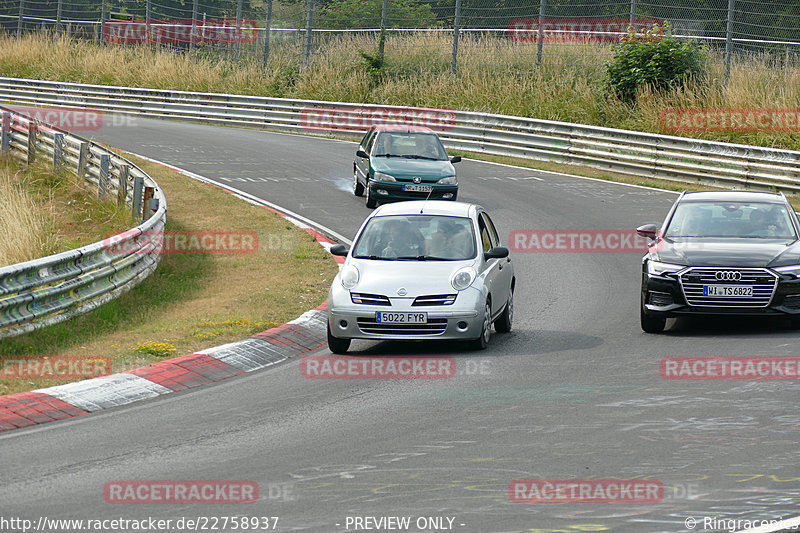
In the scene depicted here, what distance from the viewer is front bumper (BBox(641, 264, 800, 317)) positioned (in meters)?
12.2

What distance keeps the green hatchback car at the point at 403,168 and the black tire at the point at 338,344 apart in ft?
35.3

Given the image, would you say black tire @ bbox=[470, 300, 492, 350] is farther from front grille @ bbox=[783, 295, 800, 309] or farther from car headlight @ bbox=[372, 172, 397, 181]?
car headlight @ bbox=[372, 172, 397, 181]

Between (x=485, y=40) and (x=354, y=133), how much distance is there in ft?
17.4

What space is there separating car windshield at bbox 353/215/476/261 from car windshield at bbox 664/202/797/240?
272 centimetres

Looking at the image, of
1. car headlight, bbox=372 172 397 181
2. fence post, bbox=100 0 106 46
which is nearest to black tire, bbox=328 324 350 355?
car headlight, bbox=372 172 397 181

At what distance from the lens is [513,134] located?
102 feet

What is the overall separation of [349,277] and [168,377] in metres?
2.45

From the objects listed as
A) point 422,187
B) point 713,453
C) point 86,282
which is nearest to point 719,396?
point 713,453

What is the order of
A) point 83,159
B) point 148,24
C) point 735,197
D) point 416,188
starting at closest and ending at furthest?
point 735,197, point 416,188, point 83,159, point 148,24

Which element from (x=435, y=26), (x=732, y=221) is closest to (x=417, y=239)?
(x=732, y=221)

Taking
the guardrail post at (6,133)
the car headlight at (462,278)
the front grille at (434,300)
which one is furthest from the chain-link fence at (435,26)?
the front grille at (434,300)

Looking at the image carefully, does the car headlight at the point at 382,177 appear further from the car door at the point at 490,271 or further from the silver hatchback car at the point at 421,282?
the silver hatchback car at the point at 421,282

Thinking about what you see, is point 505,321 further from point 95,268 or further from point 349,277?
point 95,268

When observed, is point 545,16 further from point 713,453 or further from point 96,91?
point 713,453
